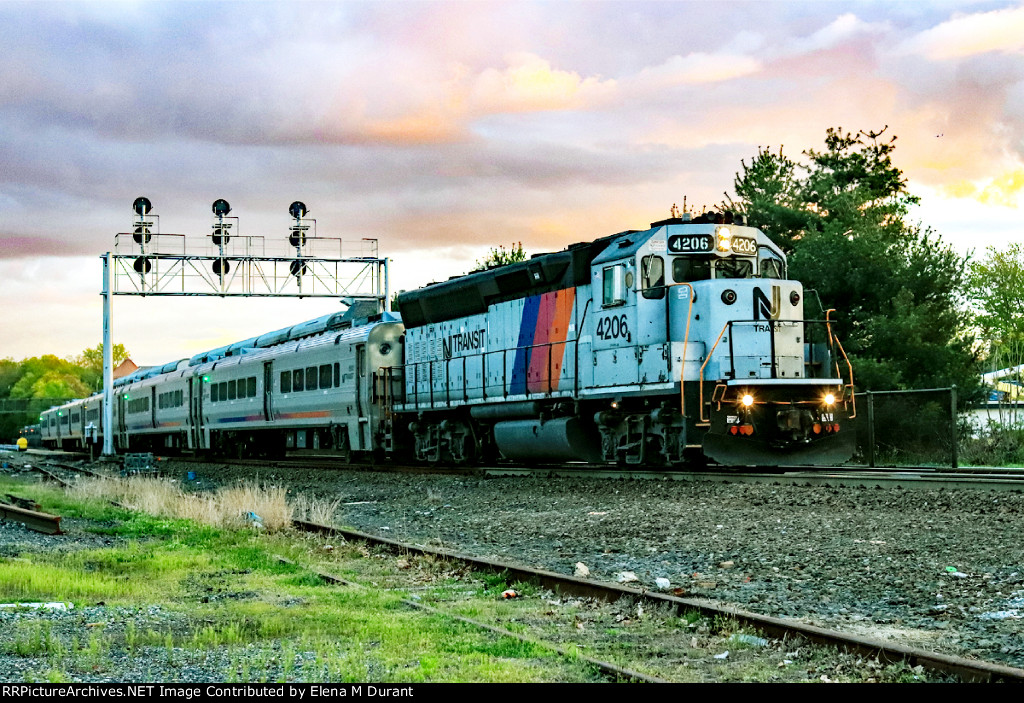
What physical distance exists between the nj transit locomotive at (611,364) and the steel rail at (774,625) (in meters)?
6.98

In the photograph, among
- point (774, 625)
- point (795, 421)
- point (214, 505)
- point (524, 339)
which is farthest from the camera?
point (524, 339)

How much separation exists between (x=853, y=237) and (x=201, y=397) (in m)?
21.0

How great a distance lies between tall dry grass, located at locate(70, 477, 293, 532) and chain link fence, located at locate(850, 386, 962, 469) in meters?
13.4

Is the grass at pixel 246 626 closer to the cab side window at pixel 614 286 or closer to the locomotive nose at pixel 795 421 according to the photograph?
the locomotive nose at pixel 795 421

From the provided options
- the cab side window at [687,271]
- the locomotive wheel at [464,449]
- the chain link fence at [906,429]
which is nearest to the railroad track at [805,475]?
the locomotive wheel at [464,449]

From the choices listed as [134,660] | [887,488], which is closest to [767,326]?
[887,488]

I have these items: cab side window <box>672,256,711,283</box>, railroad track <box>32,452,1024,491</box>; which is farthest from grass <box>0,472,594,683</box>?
cab side window <box>672,256,711,283</box>

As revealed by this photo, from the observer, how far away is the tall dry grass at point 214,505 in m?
12.7

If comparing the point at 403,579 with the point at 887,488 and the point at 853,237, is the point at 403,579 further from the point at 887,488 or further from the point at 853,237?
the point at 853,237

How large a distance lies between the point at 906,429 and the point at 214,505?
15767 millimetres

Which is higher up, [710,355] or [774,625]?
[710,355]

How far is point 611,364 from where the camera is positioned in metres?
16.7

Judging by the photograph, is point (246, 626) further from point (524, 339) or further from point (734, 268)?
point (524, 339)

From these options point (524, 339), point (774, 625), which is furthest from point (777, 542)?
point (524, 339)
